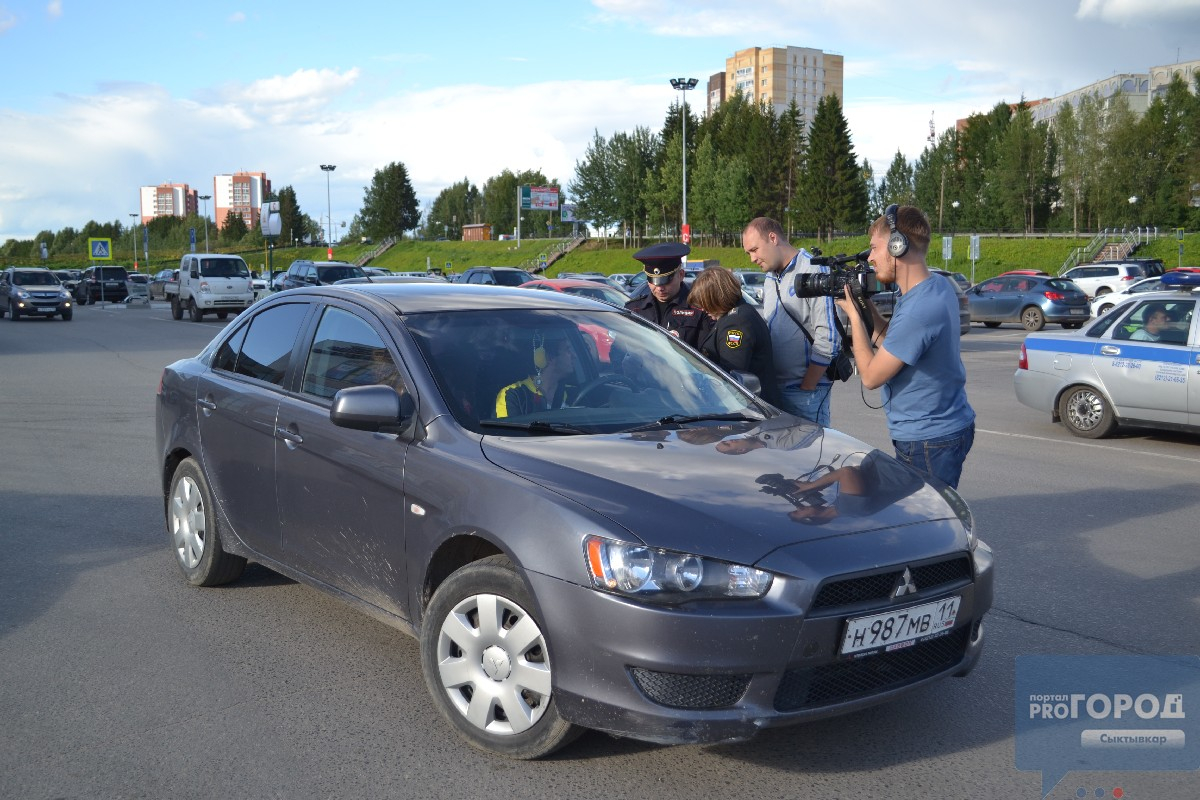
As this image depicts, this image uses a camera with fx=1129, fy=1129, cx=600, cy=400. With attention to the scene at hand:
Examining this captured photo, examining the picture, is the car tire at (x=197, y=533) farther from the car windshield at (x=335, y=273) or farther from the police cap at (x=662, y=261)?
the car windshield at (x=335, y=273)

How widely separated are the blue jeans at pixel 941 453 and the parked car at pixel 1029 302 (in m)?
28.2

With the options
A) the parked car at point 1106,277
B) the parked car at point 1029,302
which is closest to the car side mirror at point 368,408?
the parked car at point 1029,302

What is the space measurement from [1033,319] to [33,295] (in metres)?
31.0

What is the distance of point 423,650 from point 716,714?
1.13 meters

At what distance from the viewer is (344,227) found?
14762 cm

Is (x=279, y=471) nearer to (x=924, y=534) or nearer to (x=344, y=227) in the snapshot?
(x=924, y=534)

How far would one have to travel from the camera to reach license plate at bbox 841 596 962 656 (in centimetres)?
335

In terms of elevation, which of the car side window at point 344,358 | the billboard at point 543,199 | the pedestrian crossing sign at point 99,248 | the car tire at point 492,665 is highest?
the billboard at point 543,199

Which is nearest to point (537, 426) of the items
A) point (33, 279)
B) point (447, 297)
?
point (447, 297)

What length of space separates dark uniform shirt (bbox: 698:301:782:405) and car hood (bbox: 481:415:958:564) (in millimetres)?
1505

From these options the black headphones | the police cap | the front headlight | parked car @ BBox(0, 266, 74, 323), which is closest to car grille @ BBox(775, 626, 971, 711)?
the front headlight

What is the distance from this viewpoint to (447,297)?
16.1 ft

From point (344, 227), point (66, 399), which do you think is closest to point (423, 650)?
point (66, 399)

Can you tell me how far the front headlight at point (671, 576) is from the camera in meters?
3.27
